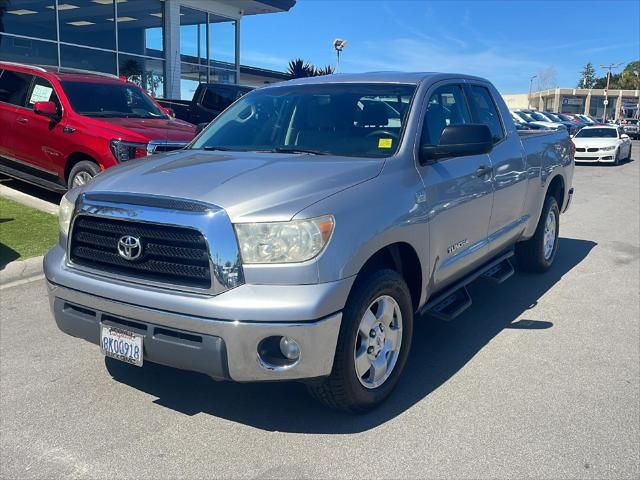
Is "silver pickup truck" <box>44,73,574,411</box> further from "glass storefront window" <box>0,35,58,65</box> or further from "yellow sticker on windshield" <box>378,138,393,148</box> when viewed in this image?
"glass storefront window" <box>0,35,58,65</box>

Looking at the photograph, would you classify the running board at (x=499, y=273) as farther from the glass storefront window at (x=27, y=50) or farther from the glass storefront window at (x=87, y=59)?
the glass storefront window at (x=87, y=59)

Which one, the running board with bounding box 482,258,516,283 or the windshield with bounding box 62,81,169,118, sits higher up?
the windshield with bounding box 62,81,169,118

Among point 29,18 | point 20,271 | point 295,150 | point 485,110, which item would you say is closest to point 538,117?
point 29,18

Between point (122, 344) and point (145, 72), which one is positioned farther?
point (145, 72)

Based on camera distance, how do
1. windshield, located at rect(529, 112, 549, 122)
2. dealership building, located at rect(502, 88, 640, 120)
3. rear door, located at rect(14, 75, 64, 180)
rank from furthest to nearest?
dealership building, located at rect(502, 88, 640, 120) → windshield, located at rect(529, 112, 549, 122) → rear door, located at rect(14, 75, 64, 180)

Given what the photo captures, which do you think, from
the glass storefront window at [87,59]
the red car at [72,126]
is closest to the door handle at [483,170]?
the red car at [72,126]

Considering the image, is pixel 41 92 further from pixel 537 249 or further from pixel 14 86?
pixel 537 249

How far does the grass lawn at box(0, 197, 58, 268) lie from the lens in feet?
21.1

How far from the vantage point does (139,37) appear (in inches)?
745

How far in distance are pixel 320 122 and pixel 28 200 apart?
626cm

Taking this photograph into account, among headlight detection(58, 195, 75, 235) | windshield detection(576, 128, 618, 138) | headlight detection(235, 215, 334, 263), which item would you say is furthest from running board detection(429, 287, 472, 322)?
windshield detection(576, 128, 618, 138)

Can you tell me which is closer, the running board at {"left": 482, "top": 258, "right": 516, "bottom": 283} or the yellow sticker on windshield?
the yellow sticker on windshield

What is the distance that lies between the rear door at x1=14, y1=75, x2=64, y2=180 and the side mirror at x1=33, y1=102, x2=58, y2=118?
0.26ft

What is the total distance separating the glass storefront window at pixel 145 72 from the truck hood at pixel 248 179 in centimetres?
1584
